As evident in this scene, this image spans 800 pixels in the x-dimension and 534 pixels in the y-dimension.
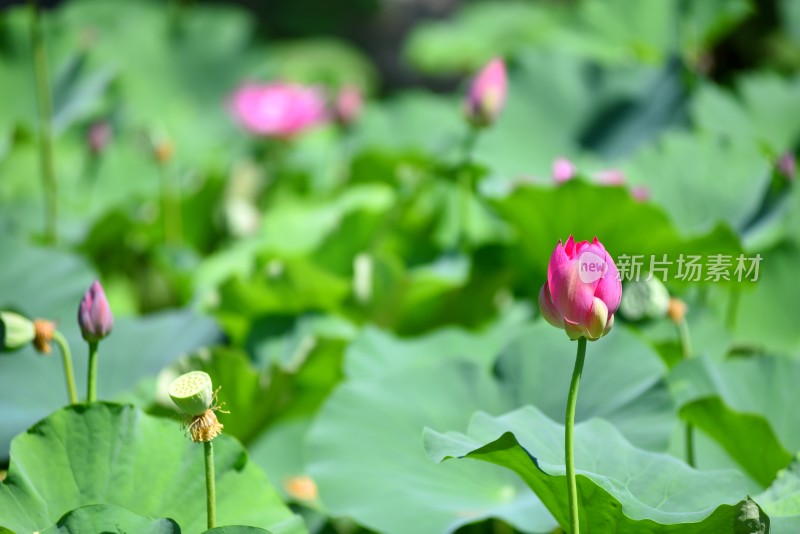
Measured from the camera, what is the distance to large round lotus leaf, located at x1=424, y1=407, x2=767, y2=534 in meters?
0.63

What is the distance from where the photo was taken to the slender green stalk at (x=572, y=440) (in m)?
0.60

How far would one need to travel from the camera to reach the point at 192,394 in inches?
24.3

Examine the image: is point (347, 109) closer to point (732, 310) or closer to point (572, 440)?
point (732, 310)

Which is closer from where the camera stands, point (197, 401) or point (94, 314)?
point (197, 401)

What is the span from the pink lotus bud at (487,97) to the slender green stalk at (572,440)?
664 millimetres

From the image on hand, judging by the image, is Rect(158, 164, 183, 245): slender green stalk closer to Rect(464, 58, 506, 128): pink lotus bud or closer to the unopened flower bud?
Rect(464, 58, 506, 128): pink lotus bud

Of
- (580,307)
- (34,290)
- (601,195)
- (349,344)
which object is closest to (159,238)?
(34,290)

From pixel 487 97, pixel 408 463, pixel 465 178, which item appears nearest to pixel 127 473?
pixel 408 463

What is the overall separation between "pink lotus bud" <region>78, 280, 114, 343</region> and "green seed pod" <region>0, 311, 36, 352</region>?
0.22ft

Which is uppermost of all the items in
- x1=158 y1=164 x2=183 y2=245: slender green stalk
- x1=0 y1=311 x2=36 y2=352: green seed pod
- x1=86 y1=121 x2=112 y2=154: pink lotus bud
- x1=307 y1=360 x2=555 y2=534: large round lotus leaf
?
x1=0 y1=311 x2=36 y2=352: green seed pod

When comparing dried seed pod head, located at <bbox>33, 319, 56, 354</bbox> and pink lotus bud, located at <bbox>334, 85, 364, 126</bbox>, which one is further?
pink lotus bud, located at <bbox>334, 85, 364, 126</bbox>

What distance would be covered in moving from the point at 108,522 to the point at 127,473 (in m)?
0.09

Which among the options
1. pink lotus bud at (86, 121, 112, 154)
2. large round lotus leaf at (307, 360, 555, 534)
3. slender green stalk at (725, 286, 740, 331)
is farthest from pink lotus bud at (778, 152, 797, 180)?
pink lotus bud at (86, 121, 112, 154)

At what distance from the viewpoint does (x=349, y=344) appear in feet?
3.54
